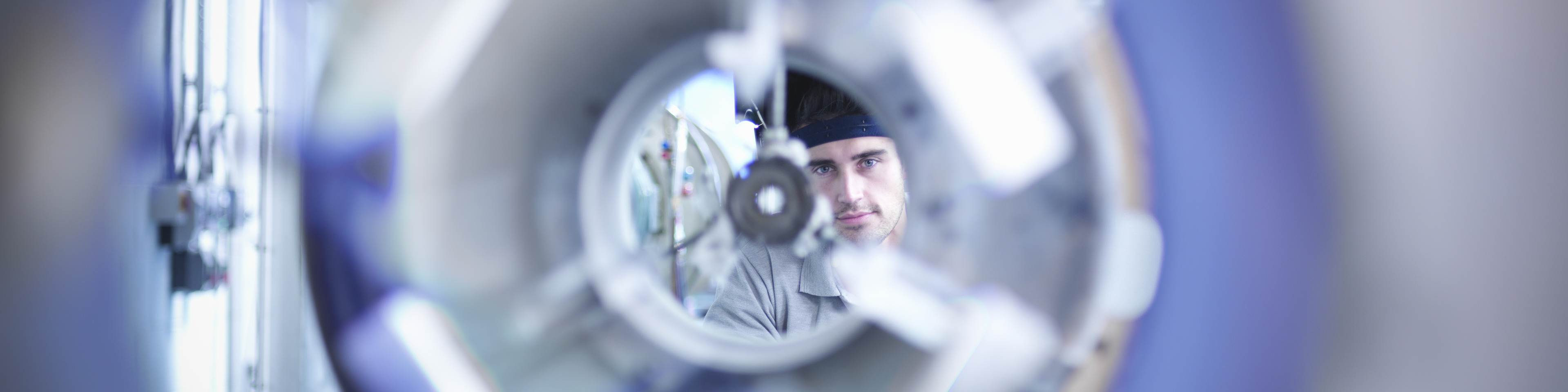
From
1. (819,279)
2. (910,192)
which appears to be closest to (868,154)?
(819,279)

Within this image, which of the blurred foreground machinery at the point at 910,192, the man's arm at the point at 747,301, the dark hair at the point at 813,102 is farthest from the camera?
the man's arm at the point at 747,301

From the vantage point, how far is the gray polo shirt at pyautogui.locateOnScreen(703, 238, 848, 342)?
995mm

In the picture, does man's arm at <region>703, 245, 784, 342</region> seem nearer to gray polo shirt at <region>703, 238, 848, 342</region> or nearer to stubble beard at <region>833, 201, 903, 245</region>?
gray polo shirt at <region>703, 238, 848, 342</region>

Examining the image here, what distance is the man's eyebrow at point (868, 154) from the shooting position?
91 cm

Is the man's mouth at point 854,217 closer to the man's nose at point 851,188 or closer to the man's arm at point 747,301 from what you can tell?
the man's nose at point 851,188

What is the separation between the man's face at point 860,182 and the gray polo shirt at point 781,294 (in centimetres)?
9

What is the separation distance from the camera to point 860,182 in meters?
0.91

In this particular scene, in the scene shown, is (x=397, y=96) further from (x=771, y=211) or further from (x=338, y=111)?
(x=771, y=211)

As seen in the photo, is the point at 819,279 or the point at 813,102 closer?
the point at 813,102

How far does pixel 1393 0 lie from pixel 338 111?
1.87ft

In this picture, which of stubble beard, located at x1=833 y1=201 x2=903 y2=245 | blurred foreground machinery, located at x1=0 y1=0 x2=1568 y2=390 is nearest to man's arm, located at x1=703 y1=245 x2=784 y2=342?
stubble beard, located at x1=833 y1=201 x2=903 y2=245

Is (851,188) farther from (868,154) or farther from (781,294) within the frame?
(781,294)

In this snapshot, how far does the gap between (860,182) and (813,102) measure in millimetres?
117

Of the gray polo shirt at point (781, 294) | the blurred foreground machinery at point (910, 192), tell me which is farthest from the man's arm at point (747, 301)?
the blurred foreground machinery at point (910, 192)
